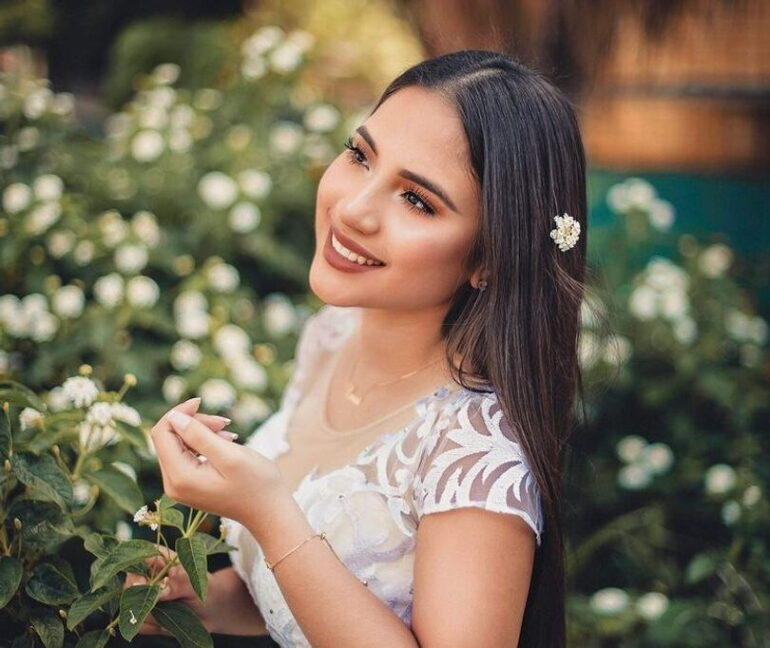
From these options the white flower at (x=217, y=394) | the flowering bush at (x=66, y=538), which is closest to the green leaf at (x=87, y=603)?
the flowering bush at (x=66, y=538)

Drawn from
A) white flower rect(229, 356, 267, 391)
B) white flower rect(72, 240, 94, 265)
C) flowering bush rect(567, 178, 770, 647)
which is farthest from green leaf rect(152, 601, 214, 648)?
white flower rect(72, 240, 94, 265)

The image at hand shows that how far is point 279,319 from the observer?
10.2 feet

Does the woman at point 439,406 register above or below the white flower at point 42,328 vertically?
above

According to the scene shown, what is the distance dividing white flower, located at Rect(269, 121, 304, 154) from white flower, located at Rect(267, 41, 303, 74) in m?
0.23

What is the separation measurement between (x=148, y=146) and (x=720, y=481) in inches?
90.3

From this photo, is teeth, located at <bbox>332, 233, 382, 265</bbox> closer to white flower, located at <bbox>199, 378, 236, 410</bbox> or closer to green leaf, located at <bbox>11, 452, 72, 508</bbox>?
green leaf, located at <bbox>11, 452, 72, 508</bbox>

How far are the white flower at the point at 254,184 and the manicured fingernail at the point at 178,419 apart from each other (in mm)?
2101

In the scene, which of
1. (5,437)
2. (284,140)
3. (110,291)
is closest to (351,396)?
(5,437)

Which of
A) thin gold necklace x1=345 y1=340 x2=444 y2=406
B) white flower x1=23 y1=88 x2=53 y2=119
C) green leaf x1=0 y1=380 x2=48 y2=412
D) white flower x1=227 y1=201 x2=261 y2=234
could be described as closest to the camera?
green leaf x1=0 y1=380 x2=48 y2=412

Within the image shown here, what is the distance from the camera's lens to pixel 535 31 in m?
3.83

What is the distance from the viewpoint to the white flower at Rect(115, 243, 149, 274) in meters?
2.94

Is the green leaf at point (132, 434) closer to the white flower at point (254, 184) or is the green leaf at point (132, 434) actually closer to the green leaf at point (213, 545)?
the green leaf at point (213, 545)

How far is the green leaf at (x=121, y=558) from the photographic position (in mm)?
1247

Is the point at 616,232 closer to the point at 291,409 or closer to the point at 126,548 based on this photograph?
the point at 291,409
